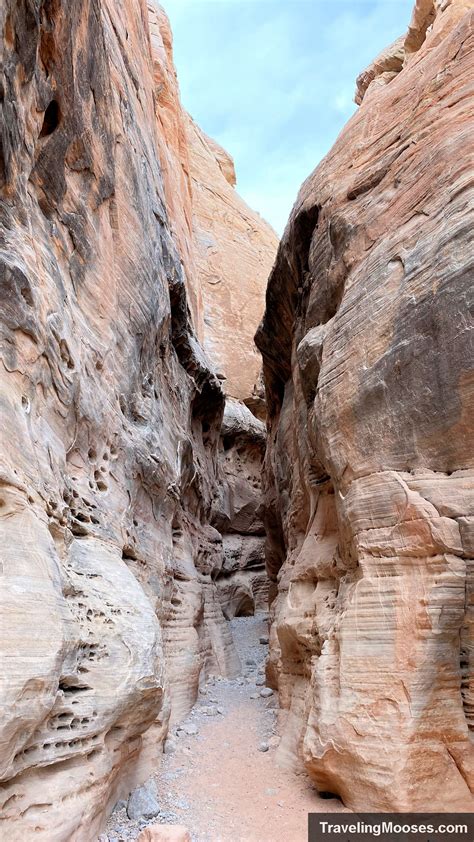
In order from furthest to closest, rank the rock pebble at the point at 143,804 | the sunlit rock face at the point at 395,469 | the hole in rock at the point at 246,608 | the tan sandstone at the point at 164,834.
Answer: the hole in rock at the point at 246,608
the rock pebble at the point at 143,804
the sunlit rock face at the point at 395,469
the tan sandstone at the point at 164,834

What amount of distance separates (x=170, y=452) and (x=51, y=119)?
19.8 ft

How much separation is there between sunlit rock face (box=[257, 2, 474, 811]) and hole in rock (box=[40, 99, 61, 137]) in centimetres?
391

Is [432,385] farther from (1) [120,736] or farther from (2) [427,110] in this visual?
(1) [120,736]

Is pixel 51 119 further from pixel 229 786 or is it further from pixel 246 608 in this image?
pixel 246 608

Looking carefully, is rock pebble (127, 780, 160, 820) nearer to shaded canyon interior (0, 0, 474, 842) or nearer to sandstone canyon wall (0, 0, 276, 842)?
sandstone canyon wall (0, 0, 276, 842)

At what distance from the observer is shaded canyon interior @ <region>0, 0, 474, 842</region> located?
4516mm

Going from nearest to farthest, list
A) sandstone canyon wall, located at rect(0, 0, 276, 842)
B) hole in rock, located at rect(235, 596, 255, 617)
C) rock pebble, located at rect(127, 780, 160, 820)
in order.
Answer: sandstone canyon wall, located at rect(0, 0, 276, 842), rock pebble, located at rect(127, 780, 160, 820), hole in rock, located at rect(235, 596, 255, 617)

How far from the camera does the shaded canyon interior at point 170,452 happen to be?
4516mm

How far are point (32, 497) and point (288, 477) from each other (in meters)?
7.71

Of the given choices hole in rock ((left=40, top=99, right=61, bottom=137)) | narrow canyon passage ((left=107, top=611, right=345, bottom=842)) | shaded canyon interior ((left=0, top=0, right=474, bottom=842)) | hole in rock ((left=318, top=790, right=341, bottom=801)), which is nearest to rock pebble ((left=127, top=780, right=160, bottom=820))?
narrow canyon passage ((left=107, top=611, right=345, bottom=842))

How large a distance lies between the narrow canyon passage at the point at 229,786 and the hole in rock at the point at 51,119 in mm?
7271

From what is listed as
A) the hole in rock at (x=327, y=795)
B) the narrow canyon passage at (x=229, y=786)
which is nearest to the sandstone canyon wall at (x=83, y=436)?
the narrow canyon passage at (x=229, y=786)

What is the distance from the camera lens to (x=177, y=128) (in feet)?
67.8

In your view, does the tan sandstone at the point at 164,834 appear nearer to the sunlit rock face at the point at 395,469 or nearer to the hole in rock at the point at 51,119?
the sunlit rock face at the point at 395,469
